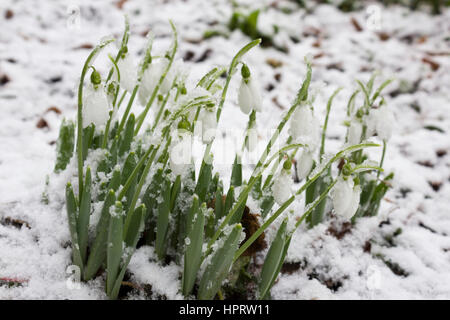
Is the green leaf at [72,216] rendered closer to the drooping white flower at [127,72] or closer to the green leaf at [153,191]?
the green leaf at [153,191]

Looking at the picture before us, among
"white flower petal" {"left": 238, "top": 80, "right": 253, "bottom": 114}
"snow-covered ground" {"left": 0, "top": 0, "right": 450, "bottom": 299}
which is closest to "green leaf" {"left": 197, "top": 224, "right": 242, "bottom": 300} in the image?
"snow-covered ground" {"left": 0, "top": 0, "right": 450, "bottom": 299}

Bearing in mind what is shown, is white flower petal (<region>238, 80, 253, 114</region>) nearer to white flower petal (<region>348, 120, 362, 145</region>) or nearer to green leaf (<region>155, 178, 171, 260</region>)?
green leaf (<region>155, 178, 171, 260</region>)

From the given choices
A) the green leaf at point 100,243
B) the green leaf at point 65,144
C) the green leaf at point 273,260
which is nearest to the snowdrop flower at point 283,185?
the green leaf at point 273,260

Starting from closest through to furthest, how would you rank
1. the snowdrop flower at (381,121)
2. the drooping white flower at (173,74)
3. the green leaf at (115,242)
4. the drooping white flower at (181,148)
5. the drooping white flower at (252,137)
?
the drooping white flower at (181,148) < the green leaf at (115,242) < the drooping white flower at (252,137) < the drooping white flower at (173,74) < the snowdrop flower at (381,121)

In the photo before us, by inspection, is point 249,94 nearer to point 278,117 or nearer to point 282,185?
point 282,185

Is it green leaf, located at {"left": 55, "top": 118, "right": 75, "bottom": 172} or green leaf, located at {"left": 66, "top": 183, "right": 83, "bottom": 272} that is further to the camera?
green leaf, located at {"left": 55, "top": 118, "right": 75, "bottom": 172}

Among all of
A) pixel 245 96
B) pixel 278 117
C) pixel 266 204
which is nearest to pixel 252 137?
pixel 245 96
